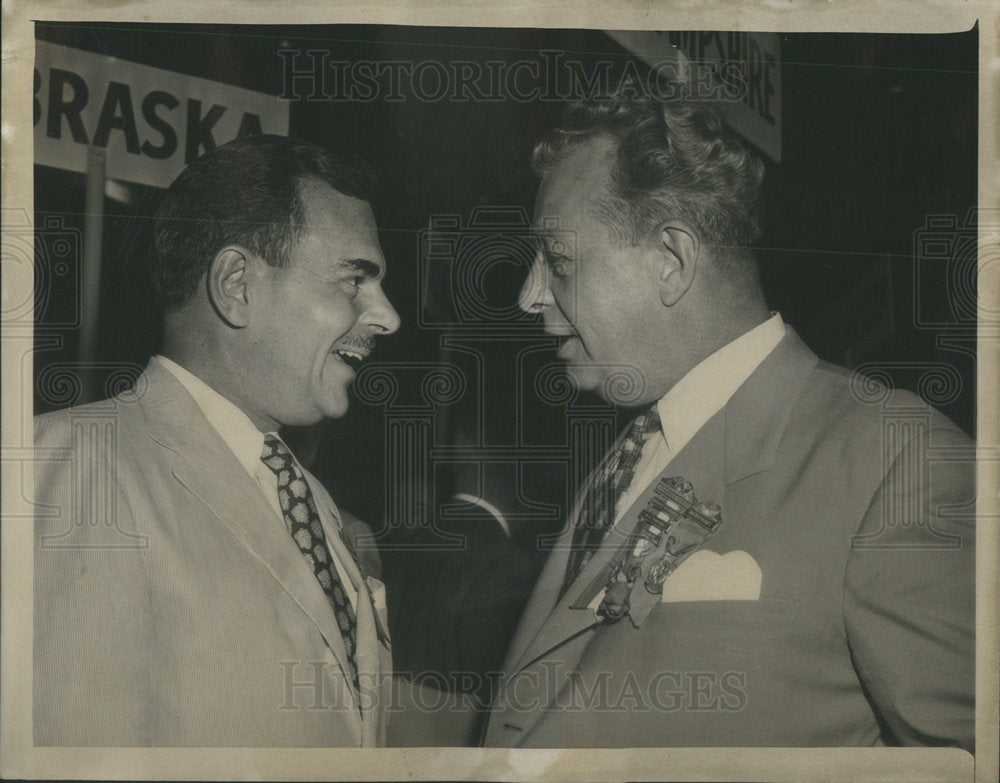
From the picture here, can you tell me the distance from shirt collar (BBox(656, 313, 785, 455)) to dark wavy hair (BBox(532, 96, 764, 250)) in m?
0.20

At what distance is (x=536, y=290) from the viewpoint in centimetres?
199

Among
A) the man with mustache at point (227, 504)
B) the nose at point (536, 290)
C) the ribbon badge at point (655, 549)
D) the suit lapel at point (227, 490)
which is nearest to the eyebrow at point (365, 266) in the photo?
the man with mustache at point (227, 504)

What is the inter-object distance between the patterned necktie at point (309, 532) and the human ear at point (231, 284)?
0.83ft

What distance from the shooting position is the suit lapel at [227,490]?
1941mm

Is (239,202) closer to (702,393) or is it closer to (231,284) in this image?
(231,284)

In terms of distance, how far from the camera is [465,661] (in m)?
1.98

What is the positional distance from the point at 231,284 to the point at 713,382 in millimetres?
998

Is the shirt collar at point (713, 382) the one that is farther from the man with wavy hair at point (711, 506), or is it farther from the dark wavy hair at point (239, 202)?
the dark wavy hair at point (239, 202)

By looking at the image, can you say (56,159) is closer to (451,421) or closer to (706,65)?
(451,421)

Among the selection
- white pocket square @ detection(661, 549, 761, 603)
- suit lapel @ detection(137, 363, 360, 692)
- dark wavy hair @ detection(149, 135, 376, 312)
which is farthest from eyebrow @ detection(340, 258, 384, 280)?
white pocket square @ detection(661, 549, 761, 603)

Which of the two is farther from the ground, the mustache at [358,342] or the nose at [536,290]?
the nose at [536,290]

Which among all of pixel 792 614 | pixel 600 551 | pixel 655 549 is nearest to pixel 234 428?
pixel 600 551

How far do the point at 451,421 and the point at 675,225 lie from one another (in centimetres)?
61

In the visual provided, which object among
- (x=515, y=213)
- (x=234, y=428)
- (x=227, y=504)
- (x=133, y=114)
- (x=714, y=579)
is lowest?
(x=714, y=579)
